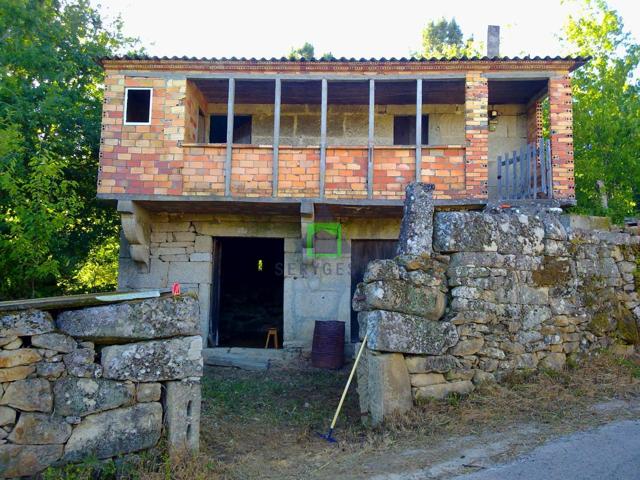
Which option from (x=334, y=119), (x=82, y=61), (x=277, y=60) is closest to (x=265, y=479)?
(x=277, y=60)

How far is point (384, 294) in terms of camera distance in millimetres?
5062

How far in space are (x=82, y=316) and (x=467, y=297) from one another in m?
3.54

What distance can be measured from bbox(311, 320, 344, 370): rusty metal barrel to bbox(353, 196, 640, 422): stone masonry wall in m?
3.29

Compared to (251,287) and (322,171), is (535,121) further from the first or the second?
(251,287)

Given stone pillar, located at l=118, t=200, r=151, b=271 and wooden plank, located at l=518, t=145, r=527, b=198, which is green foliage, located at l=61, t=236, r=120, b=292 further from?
wooden plank, located at l=518, t=145, r=527, b=198

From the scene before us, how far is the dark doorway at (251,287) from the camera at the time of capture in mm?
12961

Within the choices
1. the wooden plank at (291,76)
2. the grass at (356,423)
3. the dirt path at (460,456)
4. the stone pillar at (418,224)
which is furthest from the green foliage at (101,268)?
the dirt path at (460,456)

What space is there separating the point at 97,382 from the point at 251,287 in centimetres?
954

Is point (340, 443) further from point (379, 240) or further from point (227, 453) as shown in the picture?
point (379, 240)

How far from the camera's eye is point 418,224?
213 inches

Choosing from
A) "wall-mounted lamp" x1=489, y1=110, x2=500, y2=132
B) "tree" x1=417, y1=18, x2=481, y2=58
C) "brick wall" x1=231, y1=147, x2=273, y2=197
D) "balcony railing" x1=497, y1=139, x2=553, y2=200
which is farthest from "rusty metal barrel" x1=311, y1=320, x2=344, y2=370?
"tree" x1=417, y1=18, x2=481, y2=58

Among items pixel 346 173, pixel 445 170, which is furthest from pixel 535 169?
pixel 346 173

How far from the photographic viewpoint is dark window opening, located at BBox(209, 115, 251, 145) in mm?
10092

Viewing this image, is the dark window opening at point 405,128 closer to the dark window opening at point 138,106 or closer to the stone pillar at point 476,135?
the stone pillar at point 476,135
